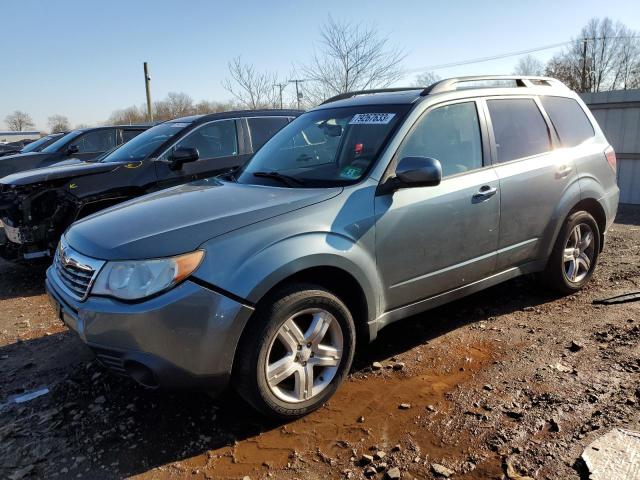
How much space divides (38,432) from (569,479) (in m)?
2.85

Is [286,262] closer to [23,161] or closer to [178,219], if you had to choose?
[178,219]

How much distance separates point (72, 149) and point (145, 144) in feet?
14.2

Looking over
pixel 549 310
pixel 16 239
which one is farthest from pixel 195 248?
pixel 16 239

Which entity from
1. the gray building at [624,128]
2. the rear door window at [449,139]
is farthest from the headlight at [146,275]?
the gray building at [624,128]

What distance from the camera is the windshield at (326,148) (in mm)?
3441

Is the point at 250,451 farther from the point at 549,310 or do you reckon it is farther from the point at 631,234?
the point at 631,234

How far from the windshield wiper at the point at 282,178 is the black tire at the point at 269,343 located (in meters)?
0.84

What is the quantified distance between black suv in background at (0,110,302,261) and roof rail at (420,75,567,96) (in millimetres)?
3123

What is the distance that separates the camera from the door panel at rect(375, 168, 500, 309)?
3.26 meters

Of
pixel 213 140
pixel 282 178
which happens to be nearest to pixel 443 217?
pixel 282 178

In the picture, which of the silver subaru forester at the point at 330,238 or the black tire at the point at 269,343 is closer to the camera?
the silver subaru forester at the point at 330,238

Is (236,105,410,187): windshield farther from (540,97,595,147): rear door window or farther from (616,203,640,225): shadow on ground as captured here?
(616,203,640,225): shadow on ground

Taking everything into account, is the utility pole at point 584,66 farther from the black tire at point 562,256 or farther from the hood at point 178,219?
the hood at point 178,219

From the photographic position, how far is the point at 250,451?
2.74m
